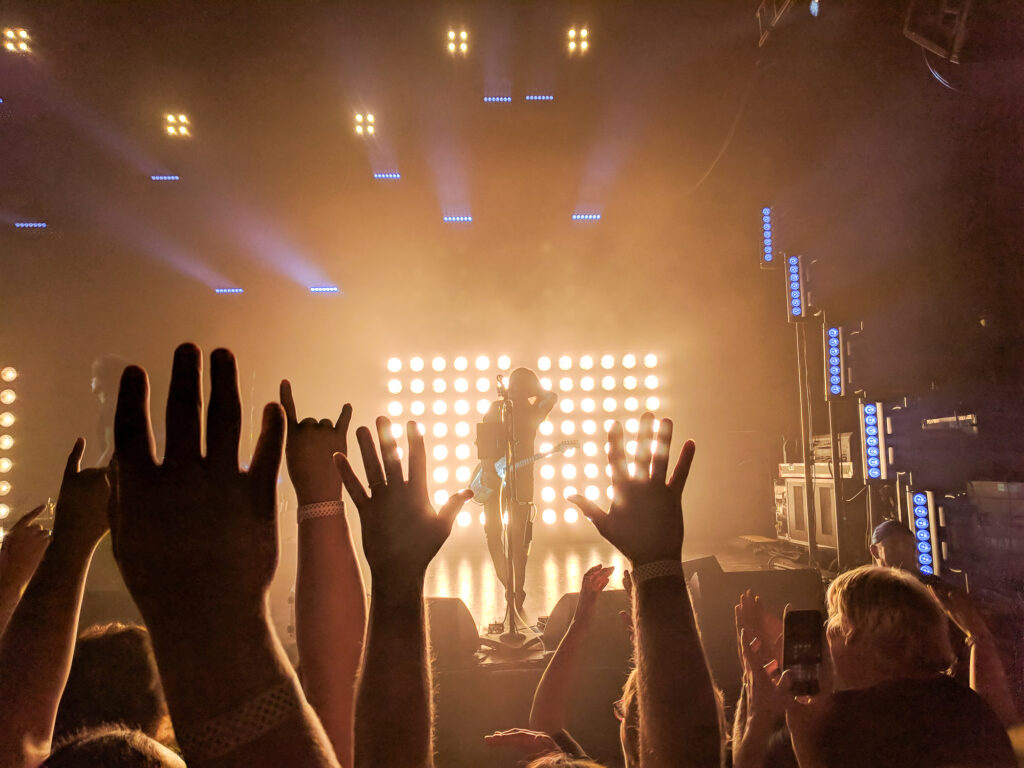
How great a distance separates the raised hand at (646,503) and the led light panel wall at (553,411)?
24.6ft

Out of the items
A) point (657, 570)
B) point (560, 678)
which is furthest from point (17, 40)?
point (657, 570)

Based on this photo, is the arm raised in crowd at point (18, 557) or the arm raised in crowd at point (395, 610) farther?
the arm raised in crowd at point (18, 557)

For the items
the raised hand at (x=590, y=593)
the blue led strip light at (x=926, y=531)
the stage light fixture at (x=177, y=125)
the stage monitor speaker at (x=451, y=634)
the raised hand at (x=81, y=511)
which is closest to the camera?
the raised hand at (x=81, y=511)

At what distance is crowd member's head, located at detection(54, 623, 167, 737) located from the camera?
150 centimetres

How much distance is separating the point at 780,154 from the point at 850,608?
779 centimetres

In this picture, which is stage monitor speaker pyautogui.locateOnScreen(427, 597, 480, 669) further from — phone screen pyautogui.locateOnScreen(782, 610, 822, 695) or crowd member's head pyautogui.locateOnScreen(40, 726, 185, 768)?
crowd member's head pyautogui.locateOnScreen(40, 726, 185, 768)

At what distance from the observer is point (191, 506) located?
2.32ft

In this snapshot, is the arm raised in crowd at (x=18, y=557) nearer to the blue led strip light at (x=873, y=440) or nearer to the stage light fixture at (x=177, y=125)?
the blue led strip light at (x=873, y=440)

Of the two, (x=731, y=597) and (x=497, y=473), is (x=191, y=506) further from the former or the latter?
(x=497, y=473)

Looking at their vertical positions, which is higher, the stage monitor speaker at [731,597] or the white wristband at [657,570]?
the white wristband at [657,570]

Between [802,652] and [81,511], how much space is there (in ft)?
7.11

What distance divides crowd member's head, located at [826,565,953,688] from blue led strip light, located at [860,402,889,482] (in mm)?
4861

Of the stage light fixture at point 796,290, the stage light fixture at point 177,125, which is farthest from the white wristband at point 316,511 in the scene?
the stage light fixture at point 177,125

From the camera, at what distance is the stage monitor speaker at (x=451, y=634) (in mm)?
3154
